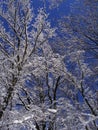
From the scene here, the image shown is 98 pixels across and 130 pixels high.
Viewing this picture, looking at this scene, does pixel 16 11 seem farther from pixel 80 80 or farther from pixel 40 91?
pixel 40 91

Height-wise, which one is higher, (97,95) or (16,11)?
(16,11)

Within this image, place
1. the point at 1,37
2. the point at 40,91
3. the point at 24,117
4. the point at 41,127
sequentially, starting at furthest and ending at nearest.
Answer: the point at 40,91 < the point at 41,127 < the point at 1,37 < the point at 24,117

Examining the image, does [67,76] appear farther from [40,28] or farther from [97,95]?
[40,28]

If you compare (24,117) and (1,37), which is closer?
(24,117)

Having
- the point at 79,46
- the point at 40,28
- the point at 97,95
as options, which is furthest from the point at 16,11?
the point at 97,95

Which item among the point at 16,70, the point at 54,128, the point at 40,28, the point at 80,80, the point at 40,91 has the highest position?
the point at 40,28

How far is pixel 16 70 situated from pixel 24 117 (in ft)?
4.05

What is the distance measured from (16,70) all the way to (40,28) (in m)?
1.49

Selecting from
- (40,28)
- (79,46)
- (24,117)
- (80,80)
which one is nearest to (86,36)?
(79,46)

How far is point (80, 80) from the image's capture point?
10688 millimetres

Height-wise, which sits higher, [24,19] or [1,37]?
[24,19]

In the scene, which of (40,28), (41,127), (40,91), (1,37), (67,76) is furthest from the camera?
(40,91)

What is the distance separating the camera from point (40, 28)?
861cm

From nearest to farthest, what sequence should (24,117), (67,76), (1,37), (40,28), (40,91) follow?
(24,117) → (40,28) → (1,37) → (67,76) → (40,91)
